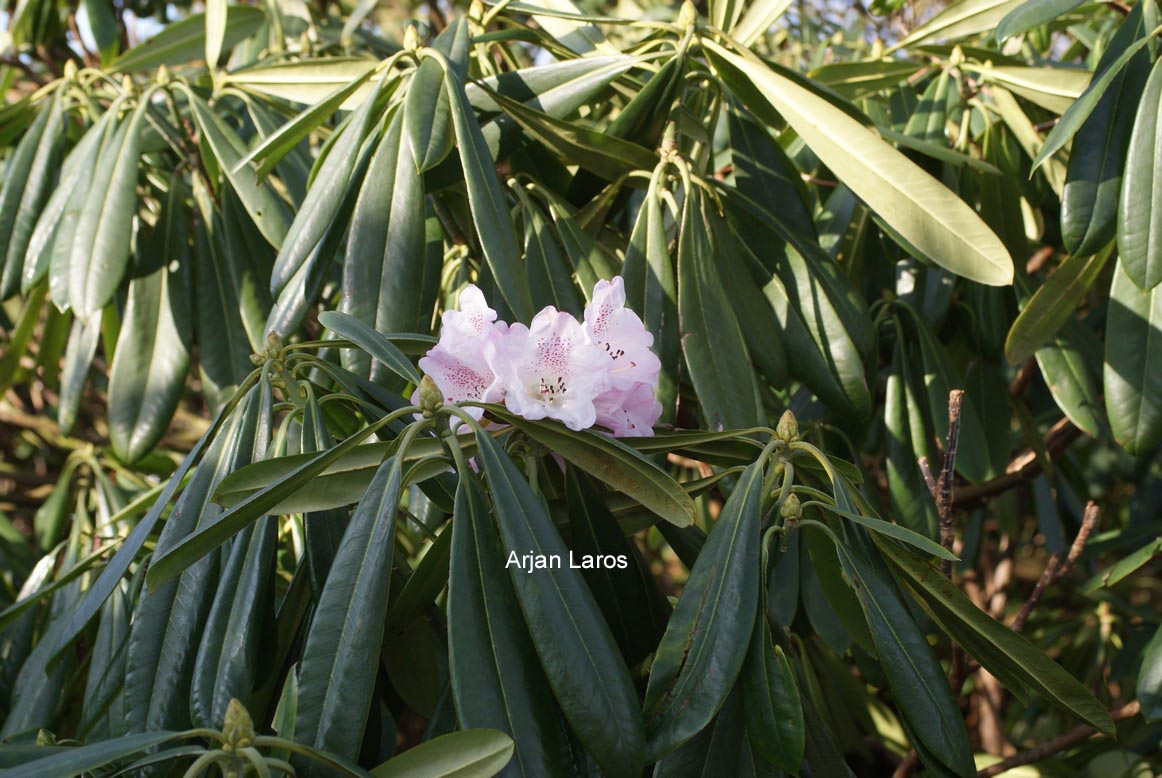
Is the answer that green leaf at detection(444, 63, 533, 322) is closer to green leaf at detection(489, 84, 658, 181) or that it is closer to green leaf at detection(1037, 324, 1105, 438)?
green leaf at detection(489, 84, 658, 181)

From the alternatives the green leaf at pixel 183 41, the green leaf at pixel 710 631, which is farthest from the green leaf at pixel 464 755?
the green leaf at pixel 183 41

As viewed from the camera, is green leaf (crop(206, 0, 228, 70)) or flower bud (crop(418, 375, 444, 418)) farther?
green leaf (crop(206, 0, 228, 70))

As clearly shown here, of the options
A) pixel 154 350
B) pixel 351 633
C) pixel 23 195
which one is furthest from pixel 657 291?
pixel 23 195

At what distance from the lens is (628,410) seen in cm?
87

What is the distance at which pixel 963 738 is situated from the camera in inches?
29.4

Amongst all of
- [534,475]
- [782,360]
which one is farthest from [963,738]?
[782,360]

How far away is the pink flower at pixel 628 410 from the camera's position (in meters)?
0.85

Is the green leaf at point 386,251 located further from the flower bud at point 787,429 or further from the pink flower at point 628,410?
the flower bud at point 787,429

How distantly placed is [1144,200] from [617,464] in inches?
24.6

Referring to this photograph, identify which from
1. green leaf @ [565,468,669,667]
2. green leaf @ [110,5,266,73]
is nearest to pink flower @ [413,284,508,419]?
green leaf @ [565,468,669,667]

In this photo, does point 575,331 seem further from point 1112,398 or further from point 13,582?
point 13,582

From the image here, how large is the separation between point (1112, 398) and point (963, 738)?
1.82 feet

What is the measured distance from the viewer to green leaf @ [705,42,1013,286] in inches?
36.7

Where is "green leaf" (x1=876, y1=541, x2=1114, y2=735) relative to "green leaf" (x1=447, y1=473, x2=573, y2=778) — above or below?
below
